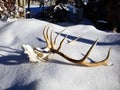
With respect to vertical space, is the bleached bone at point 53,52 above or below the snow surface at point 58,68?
above

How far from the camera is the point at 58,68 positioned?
14.2ft

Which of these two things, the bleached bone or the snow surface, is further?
the bleached bone

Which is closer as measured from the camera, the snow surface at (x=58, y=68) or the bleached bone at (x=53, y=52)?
the snow surface at (x=58, y=68)

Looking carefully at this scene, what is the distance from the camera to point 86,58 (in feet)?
14.6

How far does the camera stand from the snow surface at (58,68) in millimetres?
4078

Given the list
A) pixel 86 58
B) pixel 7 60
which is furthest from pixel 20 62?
pixel 86 58

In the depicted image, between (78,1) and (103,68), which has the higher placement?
(103,68)

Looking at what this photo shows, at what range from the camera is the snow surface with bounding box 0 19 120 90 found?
13.4ft

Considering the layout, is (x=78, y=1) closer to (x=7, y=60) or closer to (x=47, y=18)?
(x=47, y=18)

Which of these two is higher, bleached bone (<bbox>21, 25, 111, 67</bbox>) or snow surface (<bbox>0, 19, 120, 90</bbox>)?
bleached bone (<bbox>21, 25, 111, 67</bbox>)

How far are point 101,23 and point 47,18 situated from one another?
287 centimetres

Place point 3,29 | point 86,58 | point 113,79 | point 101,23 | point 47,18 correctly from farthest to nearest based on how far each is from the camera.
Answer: point 47,18 < point 101,23 < point 3,29 < point 86,58 < point 113,79

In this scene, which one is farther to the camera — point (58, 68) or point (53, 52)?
point (53, 52)

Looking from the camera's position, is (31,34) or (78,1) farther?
(78,1)
